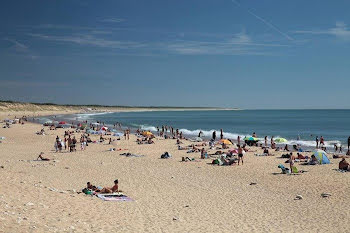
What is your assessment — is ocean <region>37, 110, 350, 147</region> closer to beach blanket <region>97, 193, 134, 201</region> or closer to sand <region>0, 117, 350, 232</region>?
sand <region>0, 117, 350, 232</region>

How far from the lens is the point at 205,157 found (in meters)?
26.2

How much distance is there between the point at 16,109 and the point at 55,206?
123835 millimetres

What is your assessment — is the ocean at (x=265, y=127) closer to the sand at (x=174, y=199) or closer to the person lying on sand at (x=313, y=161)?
the person lying on sand at (x=313, y=161)

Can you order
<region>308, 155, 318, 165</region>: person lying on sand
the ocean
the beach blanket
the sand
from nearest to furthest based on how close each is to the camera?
the sand < the beach blanket < <region>308, 155, 318, 165</region>: person lying on sand < the ocean

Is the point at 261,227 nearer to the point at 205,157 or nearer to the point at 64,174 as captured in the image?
the point at 64,174

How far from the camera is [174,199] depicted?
47.7ft

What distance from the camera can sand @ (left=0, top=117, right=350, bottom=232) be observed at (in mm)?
10734

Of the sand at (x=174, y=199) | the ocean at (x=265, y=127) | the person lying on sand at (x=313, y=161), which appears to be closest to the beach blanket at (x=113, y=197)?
the sand at (x=174, y=199)

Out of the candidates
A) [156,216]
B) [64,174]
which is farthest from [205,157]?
[156,216]

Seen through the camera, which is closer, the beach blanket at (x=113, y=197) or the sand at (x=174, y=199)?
the sand at (x=174, y=199)

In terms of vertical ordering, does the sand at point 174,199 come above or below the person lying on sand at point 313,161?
below

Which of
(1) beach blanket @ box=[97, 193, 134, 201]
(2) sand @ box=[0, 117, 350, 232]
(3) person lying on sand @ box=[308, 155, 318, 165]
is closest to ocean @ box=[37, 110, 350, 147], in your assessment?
(3) person lying on sand @ box=[308, 155, 318, 165]

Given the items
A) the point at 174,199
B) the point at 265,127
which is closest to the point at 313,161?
the point at 174,199

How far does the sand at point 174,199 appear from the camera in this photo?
10.7m
